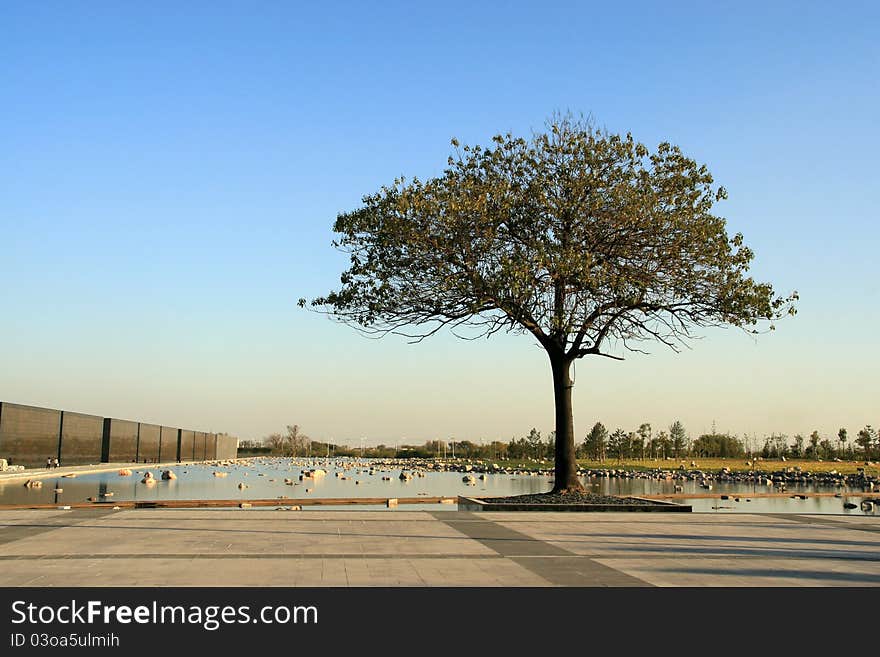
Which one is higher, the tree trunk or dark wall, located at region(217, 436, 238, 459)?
the tree trunk

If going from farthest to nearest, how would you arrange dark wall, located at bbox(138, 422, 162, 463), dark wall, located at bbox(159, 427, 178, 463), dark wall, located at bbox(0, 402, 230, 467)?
dark wall, located at bbox(159, 427, 178, 463), dark wall, located at bbox(138, 422, 162, 463), dark wall, located at bbox(0, 402, 230, 467)

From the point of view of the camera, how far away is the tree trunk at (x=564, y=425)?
18.8 m

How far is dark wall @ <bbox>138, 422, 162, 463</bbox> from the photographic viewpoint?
77.9 m

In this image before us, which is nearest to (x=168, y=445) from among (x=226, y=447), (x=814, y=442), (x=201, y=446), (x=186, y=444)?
(x=186, y=444)

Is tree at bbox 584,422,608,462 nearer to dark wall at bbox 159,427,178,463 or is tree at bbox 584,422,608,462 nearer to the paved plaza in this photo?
dark wall at bbox 159,427,178,463

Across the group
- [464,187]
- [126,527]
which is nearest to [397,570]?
[126,527]

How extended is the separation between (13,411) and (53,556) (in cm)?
4351

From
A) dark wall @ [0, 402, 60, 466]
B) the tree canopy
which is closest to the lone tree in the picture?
the tree canopy

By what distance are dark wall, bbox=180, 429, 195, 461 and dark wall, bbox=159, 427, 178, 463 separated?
78.9 inches
